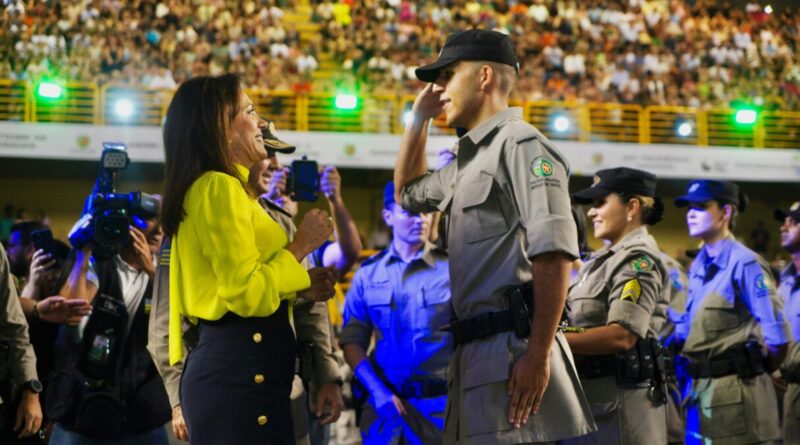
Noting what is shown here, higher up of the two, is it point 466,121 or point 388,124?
point 388,124

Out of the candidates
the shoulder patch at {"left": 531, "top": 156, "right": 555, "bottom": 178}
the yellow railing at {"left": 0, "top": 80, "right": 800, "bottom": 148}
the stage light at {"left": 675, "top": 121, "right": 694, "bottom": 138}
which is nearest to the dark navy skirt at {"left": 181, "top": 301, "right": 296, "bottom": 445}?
the shoulder patch at {"left": 531, "top": 156, "right": 555, "bottom": 178}

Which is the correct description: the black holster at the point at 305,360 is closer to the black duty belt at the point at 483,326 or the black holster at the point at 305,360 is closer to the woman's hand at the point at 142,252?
the black duty belt at the point at 483,326

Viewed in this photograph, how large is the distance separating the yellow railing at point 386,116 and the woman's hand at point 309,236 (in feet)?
40.0

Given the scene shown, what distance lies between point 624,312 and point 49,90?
12.8 meters

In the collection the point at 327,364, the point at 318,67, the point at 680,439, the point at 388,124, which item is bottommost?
the point at 680,439

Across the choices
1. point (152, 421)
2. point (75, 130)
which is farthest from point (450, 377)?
point (75, 130)

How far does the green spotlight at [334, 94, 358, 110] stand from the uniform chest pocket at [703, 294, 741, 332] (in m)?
11.1

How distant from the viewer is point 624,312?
3.65m

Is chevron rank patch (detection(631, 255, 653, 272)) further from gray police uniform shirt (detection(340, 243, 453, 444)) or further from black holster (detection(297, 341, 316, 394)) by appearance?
black holster (detection(297, 341, 316, 394))

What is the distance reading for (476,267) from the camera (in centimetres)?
276

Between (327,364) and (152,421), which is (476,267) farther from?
(152,421)

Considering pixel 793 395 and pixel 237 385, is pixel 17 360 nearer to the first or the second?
pixel 237 385

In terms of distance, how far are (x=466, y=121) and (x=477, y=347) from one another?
26.0 inches

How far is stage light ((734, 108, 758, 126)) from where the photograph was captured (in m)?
17.4
